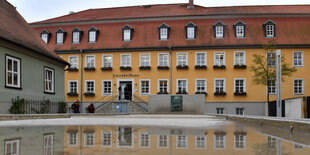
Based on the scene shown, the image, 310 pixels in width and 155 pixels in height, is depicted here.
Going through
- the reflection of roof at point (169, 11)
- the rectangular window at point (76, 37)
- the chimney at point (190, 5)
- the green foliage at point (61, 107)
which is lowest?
the green foliage at point (61, 107)

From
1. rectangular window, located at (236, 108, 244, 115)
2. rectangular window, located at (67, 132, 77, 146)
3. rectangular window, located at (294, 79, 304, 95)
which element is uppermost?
rectangular window, located at (294, 79, 304, 95)

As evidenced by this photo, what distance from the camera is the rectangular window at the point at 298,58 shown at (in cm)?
3830

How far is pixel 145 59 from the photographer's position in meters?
40.1

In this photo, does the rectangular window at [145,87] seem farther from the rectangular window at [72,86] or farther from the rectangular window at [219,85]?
the rectangular window at [72,86]

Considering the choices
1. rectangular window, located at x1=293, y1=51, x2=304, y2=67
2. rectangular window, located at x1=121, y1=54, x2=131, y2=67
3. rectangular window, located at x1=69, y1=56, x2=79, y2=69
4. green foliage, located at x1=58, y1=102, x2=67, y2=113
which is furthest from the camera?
rectangular window, located at x1=69, y1=56, x2=79, y2=69

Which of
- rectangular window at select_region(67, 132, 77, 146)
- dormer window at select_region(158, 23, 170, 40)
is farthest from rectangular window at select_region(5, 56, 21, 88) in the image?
dormer window at select_region(158, 23, 170, 40)

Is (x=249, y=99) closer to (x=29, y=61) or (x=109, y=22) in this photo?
(x=109, y=22)

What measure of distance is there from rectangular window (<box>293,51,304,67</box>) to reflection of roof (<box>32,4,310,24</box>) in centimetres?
465

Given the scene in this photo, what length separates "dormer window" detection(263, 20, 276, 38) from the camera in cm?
3878

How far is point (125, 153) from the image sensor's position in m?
3.79

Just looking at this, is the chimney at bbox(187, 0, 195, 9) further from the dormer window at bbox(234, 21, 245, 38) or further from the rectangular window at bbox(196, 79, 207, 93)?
the rectangular window at bbox(196, 79, 207, 93)

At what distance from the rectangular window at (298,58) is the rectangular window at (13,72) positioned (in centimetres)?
2871

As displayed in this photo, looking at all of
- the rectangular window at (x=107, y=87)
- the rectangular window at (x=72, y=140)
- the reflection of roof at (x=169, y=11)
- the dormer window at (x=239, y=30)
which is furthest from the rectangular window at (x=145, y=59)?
the rectangular window at (x=72, y=140)

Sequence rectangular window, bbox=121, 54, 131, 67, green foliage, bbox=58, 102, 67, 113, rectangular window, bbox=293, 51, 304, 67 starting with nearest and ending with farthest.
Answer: green foliage, bbox=58, 102, 67, 113 < rectangular window, bbox=293, 51, 304, 67 < rectangular window, bbox=121, 54, 131, 67
